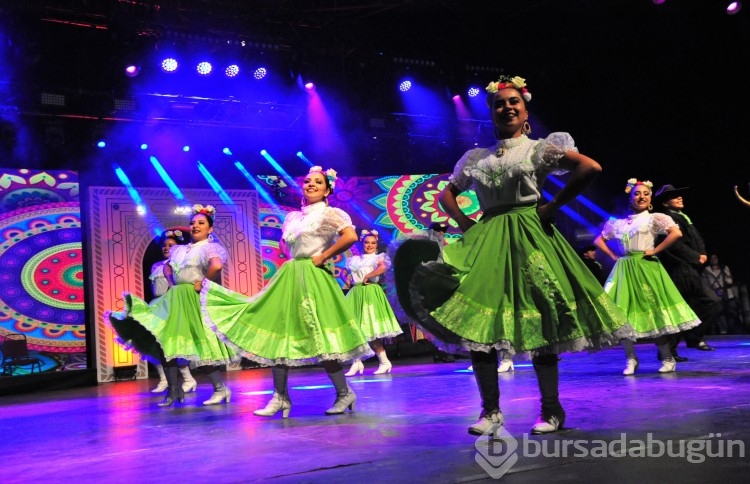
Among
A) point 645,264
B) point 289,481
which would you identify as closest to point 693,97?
point 645,264

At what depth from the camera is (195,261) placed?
18.9 ft

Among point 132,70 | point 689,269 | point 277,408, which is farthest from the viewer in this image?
point 132,70

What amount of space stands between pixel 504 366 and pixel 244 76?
5544 mm

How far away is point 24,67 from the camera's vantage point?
30.3 ft

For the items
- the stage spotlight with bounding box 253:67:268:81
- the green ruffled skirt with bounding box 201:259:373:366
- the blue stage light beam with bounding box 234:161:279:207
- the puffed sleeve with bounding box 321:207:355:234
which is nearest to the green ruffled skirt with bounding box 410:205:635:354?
the green ruffled skirt with bounding box 201:259:373:366

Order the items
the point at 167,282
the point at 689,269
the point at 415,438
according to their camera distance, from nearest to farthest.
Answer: the point at 415,438
the point at 689,269
the point at 167,282

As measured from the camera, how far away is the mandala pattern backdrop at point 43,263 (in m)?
9.96

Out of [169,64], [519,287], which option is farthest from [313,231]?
[169,64]

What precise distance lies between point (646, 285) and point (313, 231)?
9.45 ft

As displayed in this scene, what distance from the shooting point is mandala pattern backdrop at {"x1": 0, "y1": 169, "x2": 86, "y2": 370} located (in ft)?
32.7

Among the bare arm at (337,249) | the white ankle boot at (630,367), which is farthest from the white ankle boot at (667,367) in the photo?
the bare arm at (337,249)

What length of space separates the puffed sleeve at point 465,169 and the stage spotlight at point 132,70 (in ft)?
23.8

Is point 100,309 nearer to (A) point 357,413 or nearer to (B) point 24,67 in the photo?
(B) point 24,67

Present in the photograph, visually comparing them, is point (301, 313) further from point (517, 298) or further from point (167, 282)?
point (167, 282)
